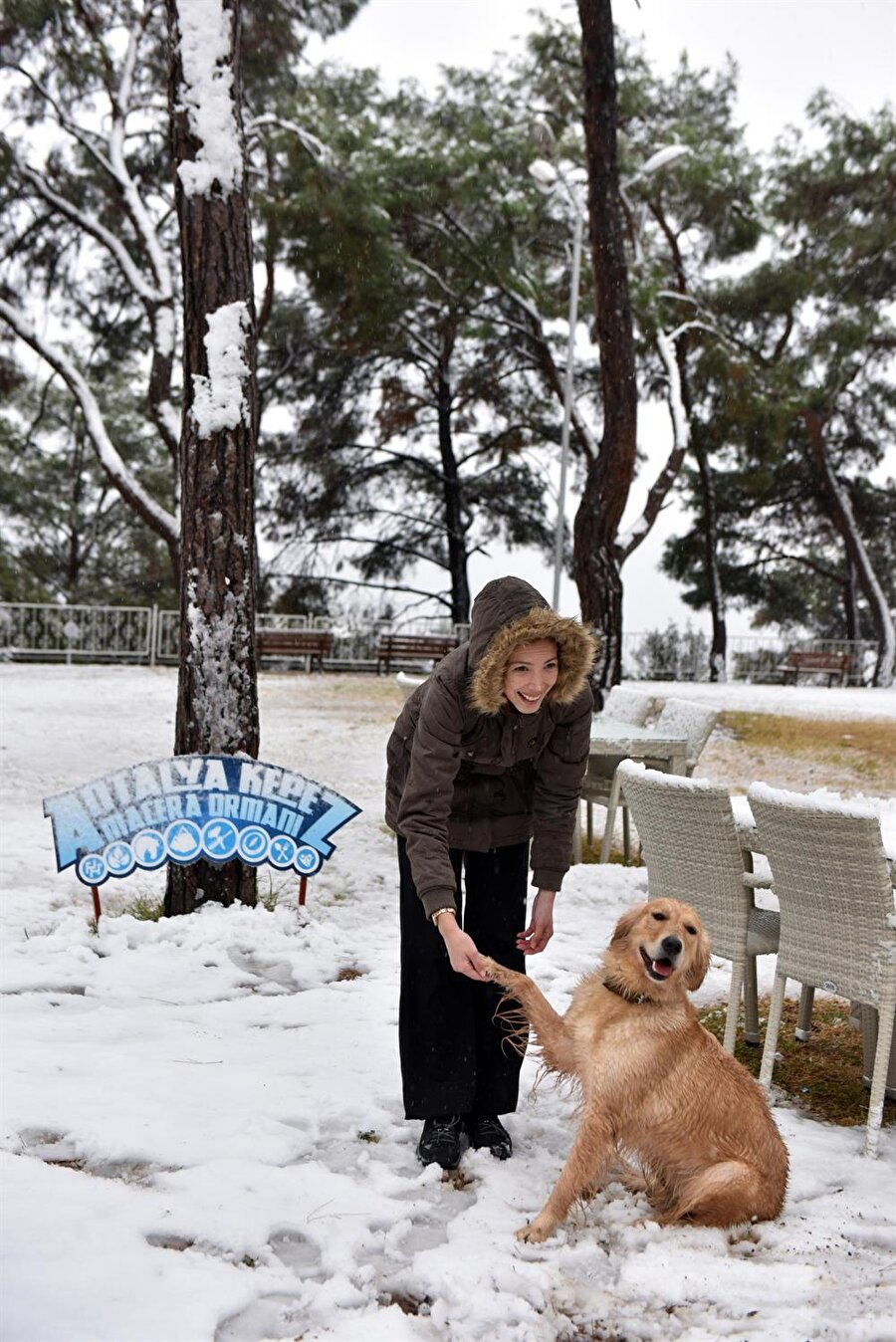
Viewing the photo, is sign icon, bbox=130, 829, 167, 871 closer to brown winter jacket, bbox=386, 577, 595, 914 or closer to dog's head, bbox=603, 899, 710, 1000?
brown winter jacket, bbox=386, 577, 595, 914

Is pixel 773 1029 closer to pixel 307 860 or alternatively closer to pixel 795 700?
pixel 307 860

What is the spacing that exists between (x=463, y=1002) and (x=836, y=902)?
120cm

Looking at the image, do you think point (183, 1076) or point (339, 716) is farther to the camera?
point (339, 716)

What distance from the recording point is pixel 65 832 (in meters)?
5.62

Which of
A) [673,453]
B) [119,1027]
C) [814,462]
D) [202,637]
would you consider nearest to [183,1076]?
[119,1027]

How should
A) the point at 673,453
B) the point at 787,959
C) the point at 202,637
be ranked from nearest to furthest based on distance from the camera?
the point at 787,959 → the point at 202,637 → the point at 673,453

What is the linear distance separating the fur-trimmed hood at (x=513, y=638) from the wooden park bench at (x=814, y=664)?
2349cm

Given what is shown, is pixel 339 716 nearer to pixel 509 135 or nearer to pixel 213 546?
pixel 213 546

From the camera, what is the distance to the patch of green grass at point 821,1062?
158 inches

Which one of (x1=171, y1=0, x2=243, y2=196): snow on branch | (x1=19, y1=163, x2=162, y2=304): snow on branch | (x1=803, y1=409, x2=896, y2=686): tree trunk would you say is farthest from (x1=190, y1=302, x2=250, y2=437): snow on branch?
(x1=803, y1=409, x2=896, y2=686): tree trunk

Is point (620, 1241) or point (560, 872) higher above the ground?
point (560, 872)

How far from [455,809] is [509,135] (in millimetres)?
20425

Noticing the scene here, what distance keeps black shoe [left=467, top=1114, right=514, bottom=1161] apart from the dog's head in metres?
0.79

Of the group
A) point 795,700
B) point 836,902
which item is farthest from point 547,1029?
point 795,700
